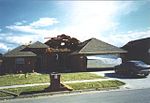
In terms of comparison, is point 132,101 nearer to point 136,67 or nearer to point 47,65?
point 136,67

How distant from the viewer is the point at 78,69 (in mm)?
36000

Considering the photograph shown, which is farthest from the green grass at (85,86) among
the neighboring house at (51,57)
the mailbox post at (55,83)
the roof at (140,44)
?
the roof at (140,44)

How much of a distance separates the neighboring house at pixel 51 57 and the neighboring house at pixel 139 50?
6.12 meters

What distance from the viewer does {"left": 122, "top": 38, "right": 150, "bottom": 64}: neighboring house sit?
40.2 m

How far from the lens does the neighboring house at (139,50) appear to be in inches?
1581

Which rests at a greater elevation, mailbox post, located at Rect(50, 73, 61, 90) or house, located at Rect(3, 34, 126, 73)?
house, located at Rect(3, 34, 126, 73)

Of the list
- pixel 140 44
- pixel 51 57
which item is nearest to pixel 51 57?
pixel 51 57

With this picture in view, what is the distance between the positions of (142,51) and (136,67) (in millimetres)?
17063

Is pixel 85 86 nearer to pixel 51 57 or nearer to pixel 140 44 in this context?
pixel 51 57

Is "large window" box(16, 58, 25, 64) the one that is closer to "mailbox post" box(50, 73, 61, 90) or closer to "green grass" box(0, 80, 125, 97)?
"green grass" box(0, 80, 125, 97)

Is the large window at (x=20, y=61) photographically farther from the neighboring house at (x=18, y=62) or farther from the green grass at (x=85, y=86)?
the green grass at (x=85, y=86)

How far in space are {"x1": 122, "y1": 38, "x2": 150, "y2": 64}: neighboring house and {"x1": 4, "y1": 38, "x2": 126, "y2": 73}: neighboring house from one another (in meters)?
6.12

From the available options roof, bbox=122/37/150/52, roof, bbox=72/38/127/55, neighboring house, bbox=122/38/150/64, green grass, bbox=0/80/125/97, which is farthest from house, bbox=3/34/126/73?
green grass, bbox=0/80/125/97

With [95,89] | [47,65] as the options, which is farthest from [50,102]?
[47,65]
